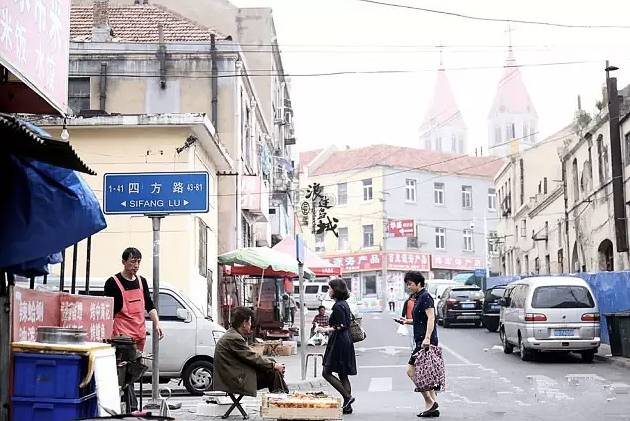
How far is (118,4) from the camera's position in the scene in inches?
1378

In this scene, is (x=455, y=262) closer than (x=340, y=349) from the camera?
No

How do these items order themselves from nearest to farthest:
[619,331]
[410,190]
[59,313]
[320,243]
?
1. [59,313]
2. [619,331]
3. [410,190]
4. [320,243]

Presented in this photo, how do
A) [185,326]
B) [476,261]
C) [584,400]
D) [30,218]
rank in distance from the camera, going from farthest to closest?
[476,261]
[185,326]
[584,400]
[30,218]

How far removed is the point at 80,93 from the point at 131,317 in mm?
17969

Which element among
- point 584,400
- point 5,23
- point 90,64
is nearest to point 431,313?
point 584,400

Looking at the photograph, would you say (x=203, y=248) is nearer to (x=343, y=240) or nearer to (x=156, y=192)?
(x=156, y=192)

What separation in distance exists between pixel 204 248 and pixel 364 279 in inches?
1827

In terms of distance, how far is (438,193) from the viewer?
2817 inches

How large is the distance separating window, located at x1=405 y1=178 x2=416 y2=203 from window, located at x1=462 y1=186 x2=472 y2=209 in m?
5.22

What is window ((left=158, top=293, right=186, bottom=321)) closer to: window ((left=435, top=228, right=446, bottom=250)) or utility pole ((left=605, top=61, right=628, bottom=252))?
utility pole ((left=605, top=61, right=628, bottom=252))

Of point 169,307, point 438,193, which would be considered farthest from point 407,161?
point 169,307

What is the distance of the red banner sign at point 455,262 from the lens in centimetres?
7044

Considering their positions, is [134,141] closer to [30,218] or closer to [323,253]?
[30,218]

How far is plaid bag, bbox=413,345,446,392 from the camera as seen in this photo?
→ 35.2 feet
